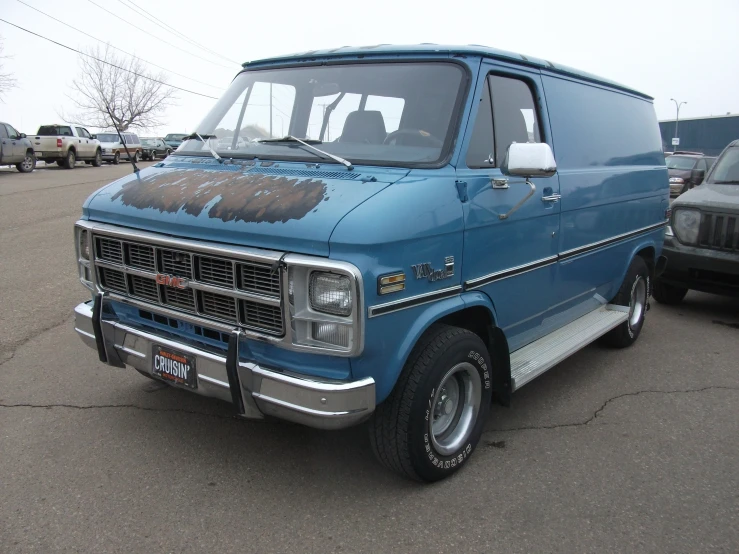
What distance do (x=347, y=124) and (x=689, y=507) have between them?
2811 millimetres

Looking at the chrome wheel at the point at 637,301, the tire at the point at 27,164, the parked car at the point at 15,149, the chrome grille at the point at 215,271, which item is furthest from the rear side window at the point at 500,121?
the tire at the point at 27,164

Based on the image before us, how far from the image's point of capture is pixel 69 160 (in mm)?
26453

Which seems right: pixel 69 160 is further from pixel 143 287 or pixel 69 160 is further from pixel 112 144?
pixel 143 287

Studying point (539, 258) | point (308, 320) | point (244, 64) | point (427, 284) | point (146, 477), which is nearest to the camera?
point (308, 320)

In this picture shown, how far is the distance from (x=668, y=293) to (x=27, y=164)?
2327 cm

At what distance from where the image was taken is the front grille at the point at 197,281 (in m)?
2.93

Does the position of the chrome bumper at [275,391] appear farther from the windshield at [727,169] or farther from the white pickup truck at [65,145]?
the white pickup truck at [65,145]

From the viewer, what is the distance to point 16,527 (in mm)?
2910

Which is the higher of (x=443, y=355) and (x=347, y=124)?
(x=347, y=124)

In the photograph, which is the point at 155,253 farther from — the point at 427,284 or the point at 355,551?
the point at 355,551

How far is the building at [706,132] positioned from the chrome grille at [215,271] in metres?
47.4

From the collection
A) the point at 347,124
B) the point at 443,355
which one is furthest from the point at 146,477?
the point at 347,124

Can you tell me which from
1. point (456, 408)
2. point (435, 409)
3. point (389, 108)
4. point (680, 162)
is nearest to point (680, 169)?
point (680, 162)

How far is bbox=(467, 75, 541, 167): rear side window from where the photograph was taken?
3.63 metres
